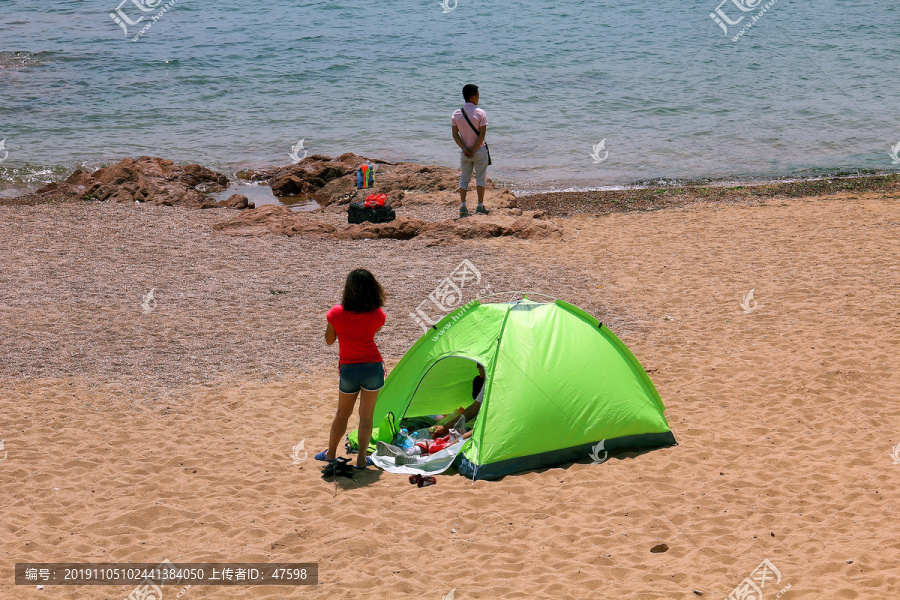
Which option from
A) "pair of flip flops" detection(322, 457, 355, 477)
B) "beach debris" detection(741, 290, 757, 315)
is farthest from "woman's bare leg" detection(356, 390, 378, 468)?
"beach debris" detection(741, 290, 757, 315)

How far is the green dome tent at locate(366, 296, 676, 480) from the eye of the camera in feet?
20.3

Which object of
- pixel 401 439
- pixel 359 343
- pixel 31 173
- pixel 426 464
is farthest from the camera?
pixel 31 173

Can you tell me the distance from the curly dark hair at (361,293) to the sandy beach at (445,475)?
1453mm

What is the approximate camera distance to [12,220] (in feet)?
42.7

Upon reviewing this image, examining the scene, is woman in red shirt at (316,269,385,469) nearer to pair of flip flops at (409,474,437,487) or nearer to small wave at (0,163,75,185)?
pair of flip flops at (409,474,437,487)

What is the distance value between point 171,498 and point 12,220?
9.50 m

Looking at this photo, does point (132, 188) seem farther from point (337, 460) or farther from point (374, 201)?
point (337, 460)

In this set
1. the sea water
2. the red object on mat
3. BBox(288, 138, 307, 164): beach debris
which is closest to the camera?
the red object on mat

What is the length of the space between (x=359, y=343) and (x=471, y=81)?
70.0ft

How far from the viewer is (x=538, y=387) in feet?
20.8

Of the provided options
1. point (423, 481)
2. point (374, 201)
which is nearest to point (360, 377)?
point (423, 481)

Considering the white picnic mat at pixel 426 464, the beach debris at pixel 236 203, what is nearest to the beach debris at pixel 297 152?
the beach debris at pixel 236 203

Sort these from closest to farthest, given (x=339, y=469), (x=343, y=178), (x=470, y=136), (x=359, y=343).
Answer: (x=359, y=343), (x=339, y=469), (x=470, y=136), (x=343, y=178)

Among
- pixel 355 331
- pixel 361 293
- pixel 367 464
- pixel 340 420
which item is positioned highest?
pixel 361 293
